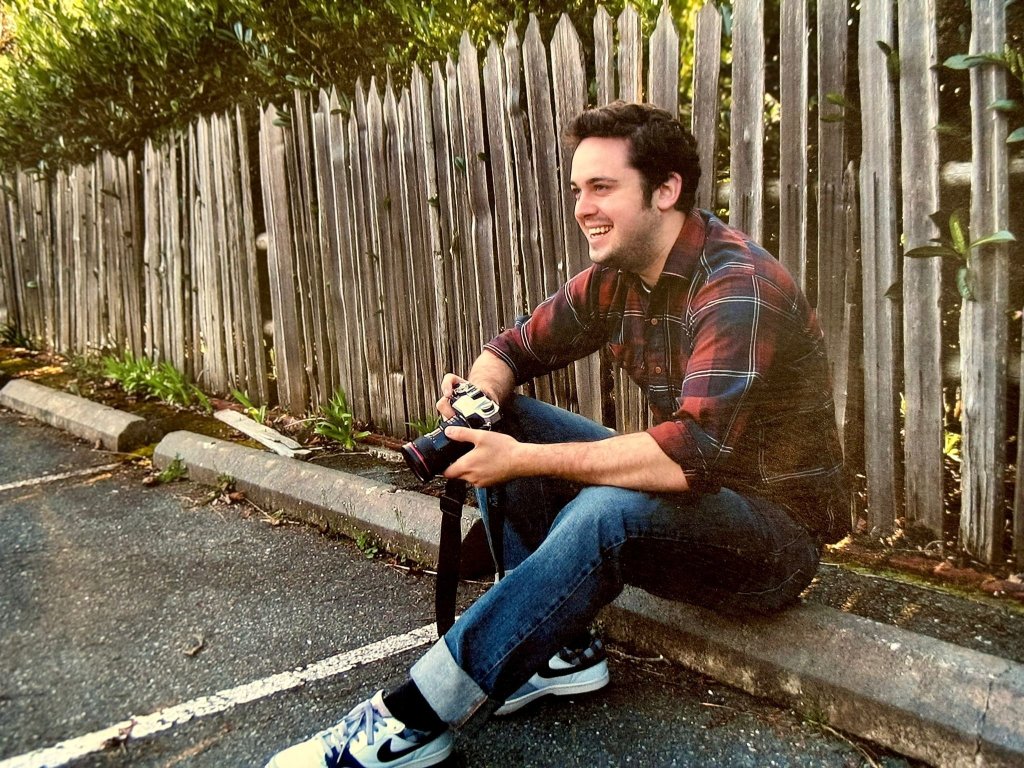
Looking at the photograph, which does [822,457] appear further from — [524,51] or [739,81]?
[524,51]

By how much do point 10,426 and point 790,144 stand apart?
5.60 metres

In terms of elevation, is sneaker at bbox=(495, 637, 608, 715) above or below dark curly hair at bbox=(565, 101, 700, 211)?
below

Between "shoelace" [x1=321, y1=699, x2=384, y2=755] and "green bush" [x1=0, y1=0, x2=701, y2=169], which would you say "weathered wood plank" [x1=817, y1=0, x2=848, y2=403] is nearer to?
"green bush" [x1=0, y1=0, x2=701, y2=169]

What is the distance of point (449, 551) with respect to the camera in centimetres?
213

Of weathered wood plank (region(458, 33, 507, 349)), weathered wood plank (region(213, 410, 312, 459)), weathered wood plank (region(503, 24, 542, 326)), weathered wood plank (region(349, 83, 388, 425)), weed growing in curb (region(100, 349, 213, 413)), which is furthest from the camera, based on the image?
weed growing in curb (region(100, 349, 213, 413))

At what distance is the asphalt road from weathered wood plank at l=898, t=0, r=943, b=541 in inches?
40.5

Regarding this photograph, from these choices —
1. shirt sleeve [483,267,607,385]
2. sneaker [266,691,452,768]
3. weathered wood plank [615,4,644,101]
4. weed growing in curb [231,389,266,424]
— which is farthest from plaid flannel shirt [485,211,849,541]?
weed growing in curb [231,389,266,424]

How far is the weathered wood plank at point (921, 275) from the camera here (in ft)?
7.94

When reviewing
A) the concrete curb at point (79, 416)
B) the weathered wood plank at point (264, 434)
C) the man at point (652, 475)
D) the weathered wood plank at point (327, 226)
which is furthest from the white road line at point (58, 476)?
the man at point (652, 475)

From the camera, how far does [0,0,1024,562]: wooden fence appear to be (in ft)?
8.13

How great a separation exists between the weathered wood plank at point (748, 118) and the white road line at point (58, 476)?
3759mm

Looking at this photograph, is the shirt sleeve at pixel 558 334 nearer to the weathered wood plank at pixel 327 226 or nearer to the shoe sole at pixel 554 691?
the shoe sole at pixel 554 691

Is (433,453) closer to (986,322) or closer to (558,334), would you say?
(558,334)

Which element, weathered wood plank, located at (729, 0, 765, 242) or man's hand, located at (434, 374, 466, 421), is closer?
man's hand, located at (434, 374, 466, 421)
